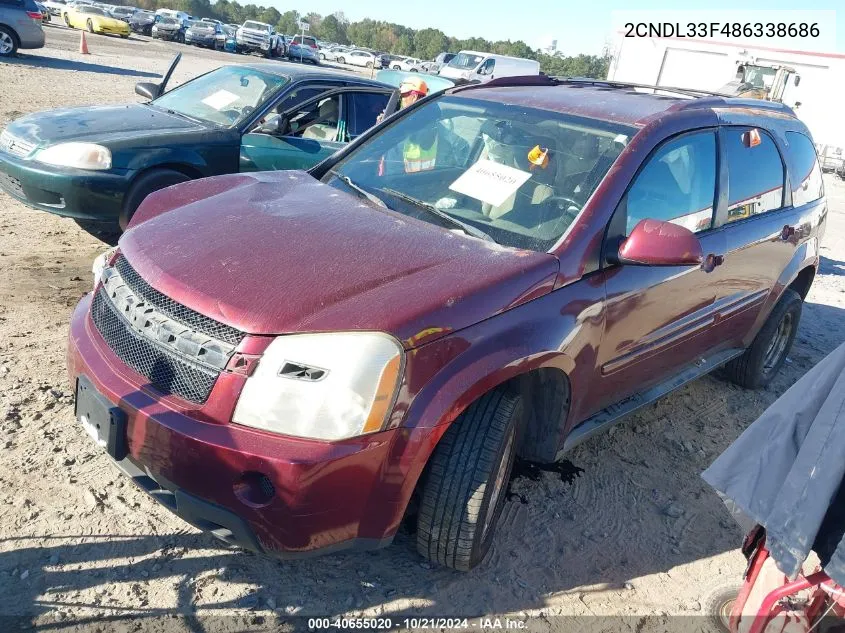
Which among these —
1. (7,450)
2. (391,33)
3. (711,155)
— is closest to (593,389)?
(711,155)

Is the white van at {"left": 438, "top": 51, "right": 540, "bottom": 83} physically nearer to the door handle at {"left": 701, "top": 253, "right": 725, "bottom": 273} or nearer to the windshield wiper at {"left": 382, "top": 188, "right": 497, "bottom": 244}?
the door handle at {"left": 701, "top": 253, "right": 725, "bottom": 273}

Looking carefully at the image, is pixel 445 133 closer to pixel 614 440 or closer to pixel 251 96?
pixel 614 440

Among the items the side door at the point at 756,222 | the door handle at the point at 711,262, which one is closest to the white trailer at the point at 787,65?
the side door at the point at 756,222

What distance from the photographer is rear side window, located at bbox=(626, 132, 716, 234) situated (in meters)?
3.12

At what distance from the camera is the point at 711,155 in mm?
3613

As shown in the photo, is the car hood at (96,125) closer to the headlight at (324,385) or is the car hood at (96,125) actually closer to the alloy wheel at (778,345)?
the headlight at (324,385)

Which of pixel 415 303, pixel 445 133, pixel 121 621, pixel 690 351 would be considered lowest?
pixel 121 621

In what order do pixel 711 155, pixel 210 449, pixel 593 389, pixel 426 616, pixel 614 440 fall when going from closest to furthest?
pixel 210 449 < pixel 426 616 < pixel 593 389 < pixel 711 155 < pixel 614 440

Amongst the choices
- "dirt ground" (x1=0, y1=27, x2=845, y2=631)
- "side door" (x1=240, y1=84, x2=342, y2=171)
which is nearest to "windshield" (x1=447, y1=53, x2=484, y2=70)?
"side door" (x1=240, y1=84, x2=342, y2=171)

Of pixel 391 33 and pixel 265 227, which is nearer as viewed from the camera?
pixel 265 227

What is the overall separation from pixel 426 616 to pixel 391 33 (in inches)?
3770

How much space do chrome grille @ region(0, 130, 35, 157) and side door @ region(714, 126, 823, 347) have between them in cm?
476

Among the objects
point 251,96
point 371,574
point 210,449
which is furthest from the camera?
point 251,96

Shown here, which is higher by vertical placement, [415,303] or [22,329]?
[415,303]
